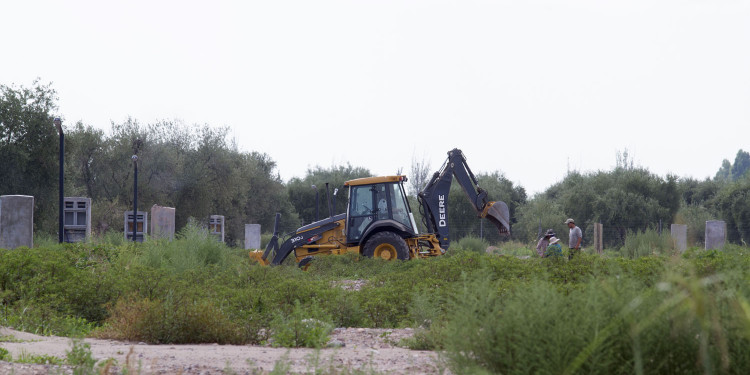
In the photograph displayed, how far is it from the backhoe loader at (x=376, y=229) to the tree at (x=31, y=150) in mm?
16289

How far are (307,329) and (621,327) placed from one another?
384cm

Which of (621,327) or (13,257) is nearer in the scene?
(621,327)

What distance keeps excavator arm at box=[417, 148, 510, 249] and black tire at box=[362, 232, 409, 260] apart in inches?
77.6

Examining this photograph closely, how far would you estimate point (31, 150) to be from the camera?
1252 inches

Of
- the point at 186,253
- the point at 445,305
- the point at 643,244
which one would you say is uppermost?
the point at 186,253

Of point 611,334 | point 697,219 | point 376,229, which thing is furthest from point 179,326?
point 697,219

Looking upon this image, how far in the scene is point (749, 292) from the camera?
3705 mm

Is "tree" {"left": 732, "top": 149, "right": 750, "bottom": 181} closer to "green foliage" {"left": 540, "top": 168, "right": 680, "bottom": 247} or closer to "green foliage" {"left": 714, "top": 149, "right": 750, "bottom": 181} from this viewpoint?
"green foliage" {"left": 714, "top": 149, "right": 750, "bottom": 181}

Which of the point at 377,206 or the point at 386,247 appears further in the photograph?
the point at 377,206

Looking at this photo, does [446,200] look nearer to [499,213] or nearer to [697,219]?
[499,213]

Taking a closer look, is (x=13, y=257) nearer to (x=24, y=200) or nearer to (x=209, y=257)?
(x=209, y=257)

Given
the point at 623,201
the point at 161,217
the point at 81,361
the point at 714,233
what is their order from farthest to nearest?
the point at 623,201, the point at 161,217, the point at 714,233, the point at 81,361

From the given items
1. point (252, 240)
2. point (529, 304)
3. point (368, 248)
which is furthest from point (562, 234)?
point (529, 304)

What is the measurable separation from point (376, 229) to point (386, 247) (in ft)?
1.97
